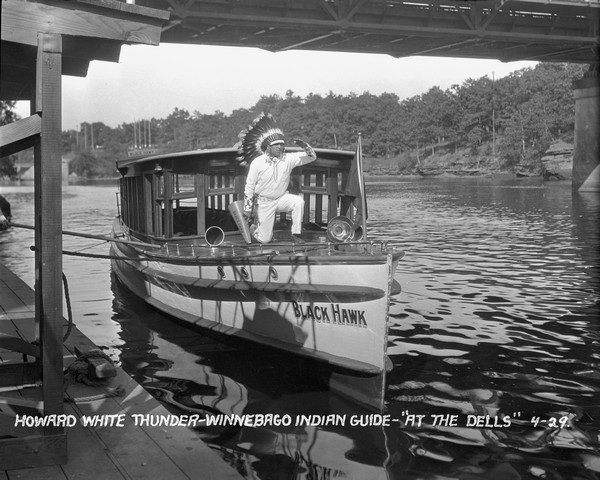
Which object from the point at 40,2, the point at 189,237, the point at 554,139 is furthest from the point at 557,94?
the point at 40,2

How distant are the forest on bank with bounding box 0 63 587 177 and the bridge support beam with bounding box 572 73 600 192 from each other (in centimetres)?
3256

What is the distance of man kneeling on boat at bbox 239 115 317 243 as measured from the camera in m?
8.83

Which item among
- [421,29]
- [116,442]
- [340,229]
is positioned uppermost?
[421,29]

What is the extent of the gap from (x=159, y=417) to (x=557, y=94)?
82095 millimetres

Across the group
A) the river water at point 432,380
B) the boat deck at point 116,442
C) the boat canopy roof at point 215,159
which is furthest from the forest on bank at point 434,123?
the boat deck at point 116,442

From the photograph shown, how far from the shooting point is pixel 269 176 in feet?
29.1

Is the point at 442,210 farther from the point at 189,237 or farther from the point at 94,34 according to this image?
the point at 94,34

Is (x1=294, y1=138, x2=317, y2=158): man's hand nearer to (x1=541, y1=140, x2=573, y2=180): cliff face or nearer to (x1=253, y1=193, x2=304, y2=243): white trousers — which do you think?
(x1=253, y1=193, x2=304, y2=243): white trousers

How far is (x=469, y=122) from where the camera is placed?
98.2 meters

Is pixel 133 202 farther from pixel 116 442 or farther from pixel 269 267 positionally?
pixel 116 442

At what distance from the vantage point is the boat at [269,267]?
717 centimetres

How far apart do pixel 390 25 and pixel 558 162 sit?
41.5 m
